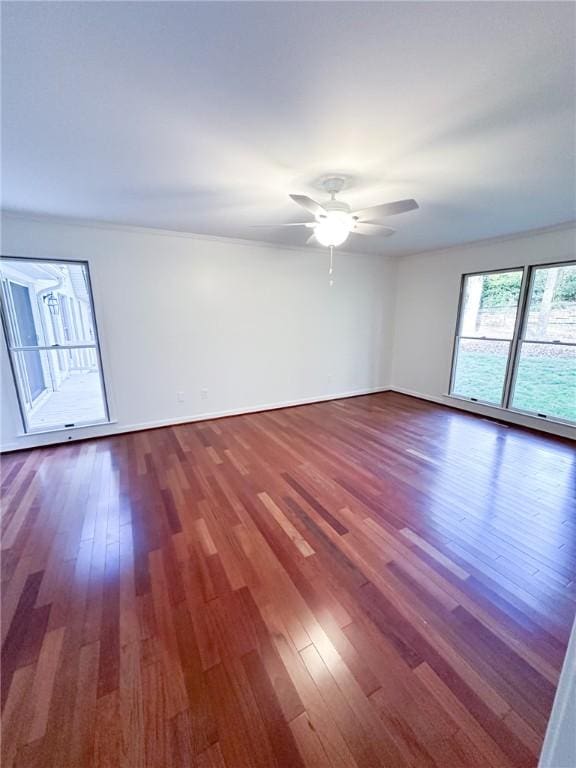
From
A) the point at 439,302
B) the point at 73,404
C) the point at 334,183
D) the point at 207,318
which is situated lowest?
the point at 73,404

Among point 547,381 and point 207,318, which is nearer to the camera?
point 547,381

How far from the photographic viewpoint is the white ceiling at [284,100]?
3.37 feet

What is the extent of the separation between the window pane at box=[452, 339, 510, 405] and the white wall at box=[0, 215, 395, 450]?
5.22 feet

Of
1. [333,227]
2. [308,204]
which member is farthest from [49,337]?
[333,227]

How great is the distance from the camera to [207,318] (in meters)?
3.96

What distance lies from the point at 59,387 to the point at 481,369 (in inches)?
234

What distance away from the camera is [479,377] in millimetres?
4453

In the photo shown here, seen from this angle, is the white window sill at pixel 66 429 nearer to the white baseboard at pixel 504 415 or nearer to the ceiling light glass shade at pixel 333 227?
the ceiling light glass shade at pixel 333 227

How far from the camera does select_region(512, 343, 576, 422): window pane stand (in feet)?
11.6

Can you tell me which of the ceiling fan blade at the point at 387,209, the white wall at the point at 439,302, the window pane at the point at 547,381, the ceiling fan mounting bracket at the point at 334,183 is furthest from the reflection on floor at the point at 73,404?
the window pane at the point at 547,381

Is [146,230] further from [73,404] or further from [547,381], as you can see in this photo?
[547,381]

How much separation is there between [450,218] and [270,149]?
2297 millimetres

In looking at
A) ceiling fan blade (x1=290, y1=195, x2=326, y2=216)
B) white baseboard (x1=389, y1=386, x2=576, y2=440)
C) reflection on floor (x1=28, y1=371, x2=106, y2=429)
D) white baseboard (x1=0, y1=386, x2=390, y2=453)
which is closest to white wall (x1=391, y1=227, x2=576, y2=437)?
white baseboard (x1=389, y1=386, x2=576, y2=440)

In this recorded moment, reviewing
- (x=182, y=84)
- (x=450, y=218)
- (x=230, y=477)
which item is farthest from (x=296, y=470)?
(x=450, y=218)
